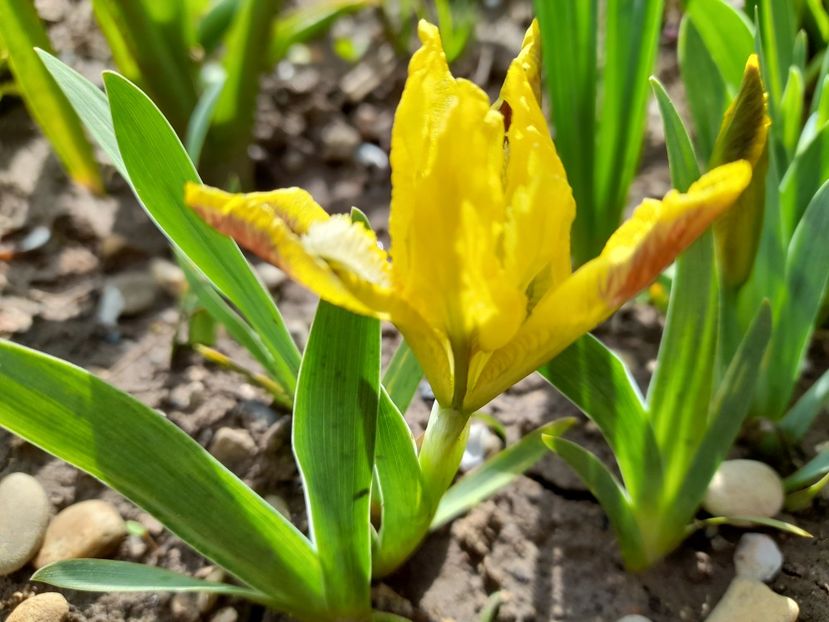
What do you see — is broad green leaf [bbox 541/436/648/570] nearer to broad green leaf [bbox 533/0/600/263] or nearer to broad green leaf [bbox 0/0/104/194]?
broad green leaf [bbox 533/0/600/263]

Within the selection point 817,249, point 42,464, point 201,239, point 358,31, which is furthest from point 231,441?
point 358,31

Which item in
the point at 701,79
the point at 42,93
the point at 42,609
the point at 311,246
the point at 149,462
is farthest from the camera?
the point at 42,93

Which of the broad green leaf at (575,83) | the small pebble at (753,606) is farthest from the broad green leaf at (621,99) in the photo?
the small pebble at (753,606)

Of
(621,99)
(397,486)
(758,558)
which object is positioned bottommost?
(758,558)

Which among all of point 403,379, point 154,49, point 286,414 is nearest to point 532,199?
point 403,379

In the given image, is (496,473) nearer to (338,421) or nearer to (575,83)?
(338,421)

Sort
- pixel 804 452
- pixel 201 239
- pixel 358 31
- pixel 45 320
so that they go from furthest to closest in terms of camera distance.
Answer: pixel 358 31 → pixel 45 320 → pixel 804 452 → pixel 201 239

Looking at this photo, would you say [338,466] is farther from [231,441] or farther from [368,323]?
[231,441]
